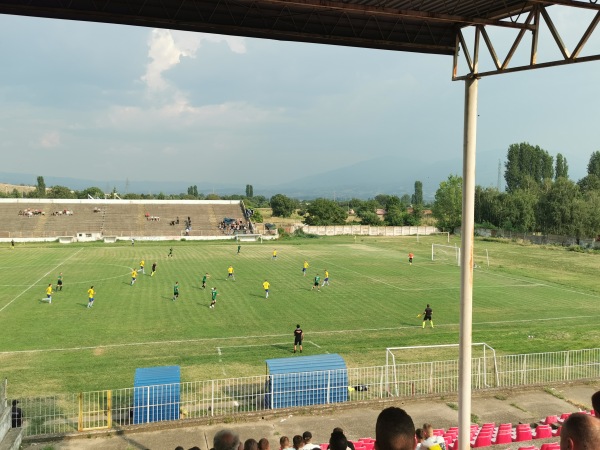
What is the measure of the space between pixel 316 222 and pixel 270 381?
81.8m

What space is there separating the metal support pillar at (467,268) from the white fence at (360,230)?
79.7 m

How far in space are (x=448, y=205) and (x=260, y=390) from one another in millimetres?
84840

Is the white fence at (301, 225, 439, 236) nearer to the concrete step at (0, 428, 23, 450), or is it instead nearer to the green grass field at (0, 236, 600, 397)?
the green grass field at (0, 236, 600, 397)

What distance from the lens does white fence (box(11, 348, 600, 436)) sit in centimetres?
1522

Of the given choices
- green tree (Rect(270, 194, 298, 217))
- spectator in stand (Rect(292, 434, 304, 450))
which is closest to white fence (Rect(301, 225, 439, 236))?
green tree (Rect(270, 194, 298, 217))

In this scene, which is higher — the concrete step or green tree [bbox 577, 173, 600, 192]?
green tree [bbox 577, 173, 600, 192]

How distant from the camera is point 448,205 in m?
96.5

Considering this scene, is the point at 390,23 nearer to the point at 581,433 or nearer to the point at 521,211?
the point at 581,433

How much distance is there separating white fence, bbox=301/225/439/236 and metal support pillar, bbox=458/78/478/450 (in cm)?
7969

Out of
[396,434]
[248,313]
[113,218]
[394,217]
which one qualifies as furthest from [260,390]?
[394,217]

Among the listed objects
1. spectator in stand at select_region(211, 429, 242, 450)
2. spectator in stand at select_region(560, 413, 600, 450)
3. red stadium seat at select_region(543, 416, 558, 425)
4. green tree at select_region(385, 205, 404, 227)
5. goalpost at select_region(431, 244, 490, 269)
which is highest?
green tree at select_region(385, 205, 404, 227)

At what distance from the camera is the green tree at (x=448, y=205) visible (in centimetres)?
9475

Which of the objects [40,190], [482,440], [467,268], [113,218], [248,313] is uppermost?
[40,190]

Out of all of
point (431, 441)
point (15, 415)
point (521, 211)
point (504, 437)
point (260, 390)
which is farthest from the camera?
point (521, 211)
